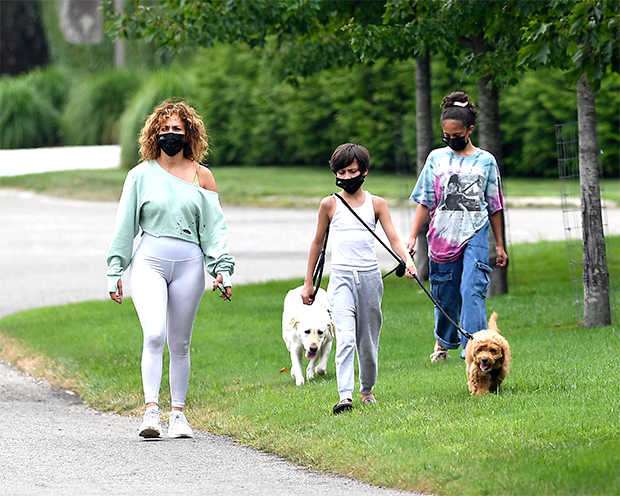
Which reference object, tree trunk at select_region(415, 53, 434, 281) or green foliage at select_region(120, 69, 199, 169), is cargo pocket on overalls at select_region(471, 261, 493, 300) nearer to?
tree trunk at select_region(415, 53, 434, 281)

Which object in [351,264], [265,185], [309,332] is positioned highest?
[265,185]

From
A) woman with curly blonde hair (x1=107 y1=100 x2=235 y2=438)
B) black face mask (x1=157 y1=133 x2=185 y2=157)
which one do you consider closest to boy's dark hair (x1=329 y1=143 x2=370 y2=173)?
woman with curly blonde hair (x1=107 y1=100 x2=235 y2=438)

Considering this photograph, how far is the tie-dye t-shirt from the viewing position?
26.0ft

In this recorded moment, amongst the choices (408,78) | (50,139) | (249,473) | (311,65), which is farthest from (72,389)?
(50,139)

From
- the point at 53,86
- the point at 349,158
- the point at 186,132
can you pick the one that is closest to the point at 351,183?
the point at 349,158

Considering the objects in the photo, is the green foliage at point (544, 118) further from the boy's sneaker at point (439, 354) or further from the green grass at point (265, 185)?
the boy's sneaker at point (439, 354)

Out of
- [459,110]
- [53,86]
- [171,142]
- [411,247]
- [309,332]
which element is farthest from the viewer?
[53,86]

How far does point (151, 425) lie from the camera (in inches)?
266

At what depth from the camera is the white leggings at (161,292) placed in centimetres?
672

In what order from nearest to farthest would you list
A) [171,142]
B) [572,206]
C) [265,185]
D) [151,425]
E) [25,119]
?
[151,425] → [171,142] → [572,206] → [265,185] → [25,119]

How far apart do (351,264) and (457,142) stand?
157cm

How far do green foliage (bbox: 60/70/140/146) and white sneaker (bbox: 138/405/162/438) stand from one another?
3236cm

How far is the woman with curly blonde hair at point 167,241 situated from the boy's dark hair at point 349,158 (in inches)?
30.8

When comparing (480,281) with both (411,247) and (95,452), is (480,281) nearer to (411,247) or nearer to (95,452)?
(411,247)
